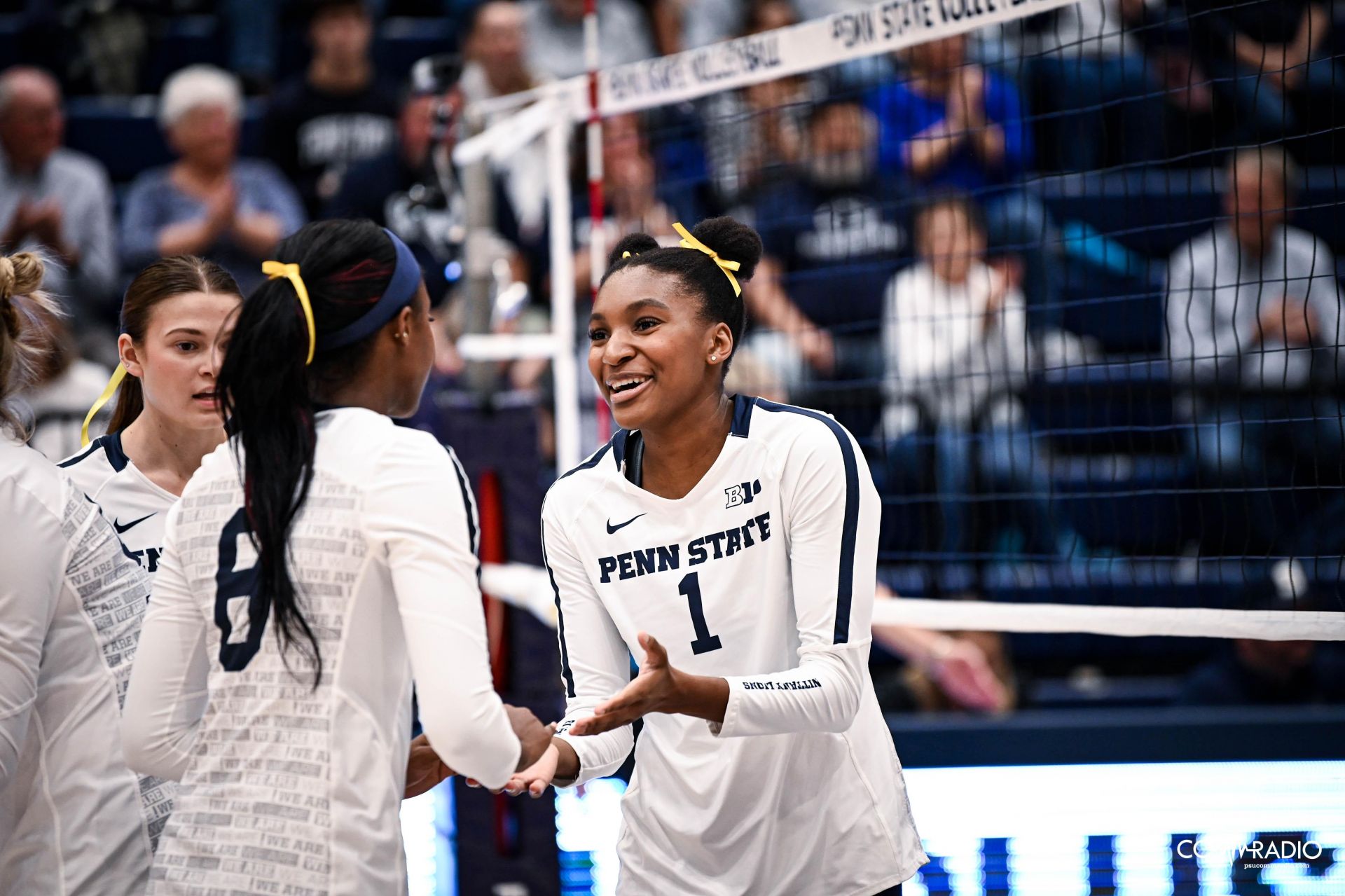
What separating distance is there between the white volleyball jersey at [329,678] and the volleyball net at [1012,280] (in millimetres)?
2463

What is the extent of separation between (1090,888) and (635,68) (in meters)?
3.11

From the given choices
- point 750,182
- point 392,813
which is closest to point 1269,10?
point 750,182

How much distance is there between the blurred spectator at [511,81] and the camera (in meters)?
7.61

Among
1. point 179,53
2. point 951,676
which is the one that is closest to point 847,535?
point 951,676

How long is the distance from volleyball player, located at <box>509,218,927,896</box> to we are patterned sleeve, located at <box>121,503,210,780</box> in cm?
71

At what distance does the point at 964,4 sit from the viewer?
381cm

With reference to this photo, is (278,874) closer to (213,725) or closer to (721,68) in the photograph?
(213,725)

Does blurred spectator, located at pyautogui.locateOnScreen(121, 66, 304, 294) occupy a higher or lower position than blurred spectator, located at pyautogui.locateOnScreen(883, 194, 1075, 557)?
higher

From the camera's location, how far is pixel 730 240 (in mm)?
2939

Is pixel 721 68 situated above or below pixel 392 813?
above

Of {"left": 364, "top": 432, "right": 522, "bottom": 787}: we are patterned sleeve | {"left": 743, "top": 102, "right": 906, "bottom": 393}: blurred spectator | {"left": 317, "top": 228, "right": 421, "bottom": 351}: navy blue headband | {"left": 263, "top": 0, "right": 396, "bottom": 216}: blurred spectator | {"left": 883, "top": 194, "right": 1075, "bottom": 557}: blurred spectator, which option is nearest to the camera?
{"left": 364, "top": 432, "right": 522, "bottom": 787}: we are patterned sleeve

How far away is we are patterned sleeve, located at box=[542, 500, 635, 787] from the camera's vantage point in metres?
2.83

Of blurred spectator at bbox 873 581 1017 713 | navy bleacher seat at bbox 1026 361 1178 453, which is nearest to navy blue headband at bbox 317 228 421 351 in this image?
navy bleacher seat at bbox 1026 361 1178 453

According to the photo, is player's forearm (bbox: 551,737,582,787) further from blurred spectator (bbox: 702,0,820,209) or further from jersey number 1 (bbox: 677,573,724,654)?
blurred spectator (bbox: 702,0,820,209)
